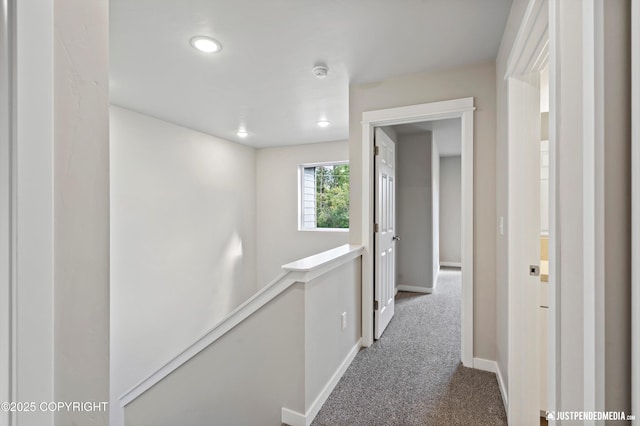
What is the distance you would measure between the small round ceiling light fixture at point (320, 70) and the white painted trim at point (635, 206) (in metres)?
2.08

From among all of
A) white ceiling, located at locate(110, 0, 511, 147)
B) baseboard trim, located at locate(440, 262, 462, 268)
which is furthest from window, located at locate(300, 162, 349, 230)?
baseboard trim, located at locate(440, 262, 462, 268)

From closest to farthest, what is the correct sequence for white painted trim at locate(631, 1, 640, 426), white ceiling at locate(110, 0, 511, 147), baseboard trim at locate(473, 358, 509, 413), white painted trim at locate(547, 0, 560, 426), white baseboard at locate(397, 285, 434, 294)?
white painted trim at locate(631, 1, 640, 426) < white painted trim at locate(547, 0, 560, 426) < white ceiling at locate(110, 0, 511, 147) < baseboard trim at locate(473, 358, 509, 413) < white baseboard at locate(397, 285, 434, 294)

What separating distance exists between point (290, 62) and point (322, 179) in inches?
127

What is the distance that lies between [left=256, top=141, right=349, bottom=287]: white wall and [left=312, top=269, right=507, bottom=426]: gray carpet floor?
2356 millimetres

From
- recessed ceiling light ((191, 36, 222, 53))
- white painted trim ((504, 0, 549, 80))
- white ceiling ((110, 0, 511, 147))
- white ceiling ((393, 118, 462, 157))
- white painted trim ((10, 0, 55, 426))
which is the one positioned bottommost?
white painted trim ((10, 0, 55, 426))

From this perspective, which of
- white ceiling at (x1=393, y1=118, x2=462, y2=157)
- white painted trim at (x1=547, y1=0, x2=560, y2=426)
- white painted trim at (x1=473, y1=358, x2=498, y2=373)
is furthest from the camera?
white ceiling at (x1=393, y1=118, x2=462, y2=157)

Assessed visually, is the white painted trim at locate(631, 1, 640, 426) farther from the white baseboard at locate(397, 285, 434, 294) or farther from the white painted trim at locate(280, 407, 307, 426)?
the white baseboard at locate(397, 285, 434, 294)

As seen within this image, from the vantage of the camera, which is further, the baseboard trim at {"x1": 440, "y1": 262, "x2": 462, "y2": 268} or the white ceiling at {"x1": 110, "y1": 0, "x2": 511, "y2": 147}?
the baseboard trim at {"x1": 440, "y1": 262, "x2": 462, "y2": 268}

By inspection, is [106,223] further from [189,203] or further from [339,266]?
[189,203]

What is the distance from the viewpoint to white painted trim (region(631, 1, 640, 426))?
483 millimetres

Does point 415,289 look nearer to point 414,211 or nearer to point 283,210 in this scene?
point 414,211

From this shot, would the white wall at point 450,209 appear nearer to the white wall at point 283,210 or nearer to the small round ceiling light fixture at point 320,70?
the white wall at point 283,210

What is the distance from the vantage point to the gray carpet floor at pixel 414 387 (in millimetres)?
1814

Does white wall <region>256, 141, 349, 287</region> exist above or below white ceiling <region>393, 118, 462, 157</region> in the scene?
below
